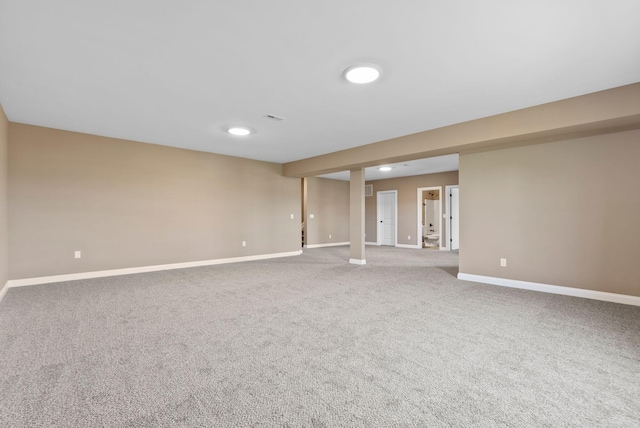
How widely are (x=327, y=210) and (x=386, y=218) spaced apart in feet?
7.50

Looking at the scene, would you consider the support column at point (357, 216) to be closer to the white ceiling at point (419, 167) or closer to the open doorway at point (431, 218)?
the white ceiling at point (419, 167)

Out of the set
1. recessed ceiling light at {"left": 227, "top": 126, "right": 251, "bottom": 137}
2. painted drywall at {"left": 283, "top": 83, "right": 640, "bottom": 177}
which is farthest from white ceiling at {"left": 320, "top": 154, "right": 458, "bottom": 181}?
recessed ceiling light at {"left": 227, "top": 126, "right": 251, "bottom": 137}

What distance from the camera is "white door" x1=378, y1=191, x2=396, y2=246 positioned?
1075 centimetres

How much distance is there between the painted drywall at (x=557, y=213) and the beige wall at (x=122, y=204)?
4915mm

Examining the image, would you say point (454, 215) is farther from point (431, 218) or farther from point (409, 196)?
point (431, 218)

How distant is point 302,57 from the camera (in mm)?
2643

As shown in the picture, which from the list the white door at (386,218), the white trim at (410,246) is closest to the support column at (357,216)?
the white trim at (410,246)

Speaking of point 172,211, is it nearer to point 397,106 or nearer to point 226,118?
point 226,118

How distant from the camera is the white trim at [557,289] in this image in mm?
3629

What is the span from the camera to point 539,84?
3154 millimetres

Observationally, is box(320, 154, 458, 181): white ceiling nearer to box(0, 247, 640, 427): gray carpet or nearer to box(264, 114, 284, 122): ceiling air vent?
box(264, 114, 284, 122): ceiling air vent

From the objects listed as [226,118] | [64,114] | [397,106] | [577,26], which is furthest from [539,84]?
[64,114]

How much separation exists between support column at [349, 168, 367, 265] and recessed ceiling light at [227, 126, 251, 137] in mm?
2757

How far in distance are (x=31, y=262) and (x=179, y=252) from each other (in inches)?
86.6
